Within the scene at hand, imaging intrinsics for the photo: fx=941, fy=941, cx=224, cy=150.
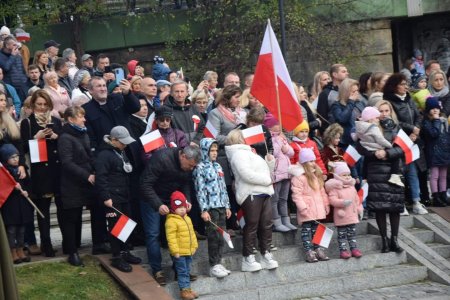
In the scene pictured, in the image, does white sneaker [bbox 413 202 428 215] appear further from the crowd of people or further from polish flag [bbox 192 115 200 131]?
polish flag [bbox 192 115 200 131]

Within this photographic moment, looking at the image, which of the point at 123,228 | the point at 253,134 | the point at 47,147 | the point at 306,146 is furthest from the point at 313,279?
the point at 47,147

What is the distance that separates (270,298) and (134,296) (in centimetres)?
165

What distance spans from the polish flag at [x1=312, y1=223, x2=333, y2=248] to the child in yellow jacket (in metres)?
1.92

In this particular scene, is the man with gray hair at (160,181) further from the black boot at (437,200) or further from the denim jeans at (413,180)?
the black boot at (437,200)

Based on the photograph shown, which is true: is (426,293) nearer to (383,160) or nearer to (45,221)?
(383,160)

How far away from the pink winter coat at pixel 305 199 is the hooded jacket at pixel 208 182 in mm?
A: 1204

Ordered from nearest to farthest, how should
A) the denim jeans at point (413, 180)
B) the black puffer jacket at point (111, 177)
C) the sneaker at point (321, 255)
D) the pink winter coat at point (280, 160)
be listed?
the black puffer jacket at point (111, 177) → the sneaker at point (321, 255) → the pink winter coat at point (280, 160) → the denim jeans at point (413, 180)

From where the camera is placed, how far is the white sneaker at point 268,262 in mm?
11123

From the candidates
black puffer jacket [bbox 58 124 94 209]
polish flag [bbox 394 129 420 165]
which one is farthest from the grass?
polish flag [bbox 394 129 420 165]

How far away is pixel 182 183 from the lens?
10695 mm

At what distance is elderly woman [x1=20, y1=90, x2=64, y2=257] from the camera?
425 inches

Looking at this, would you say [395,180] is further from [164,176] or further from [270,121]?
[164,176]

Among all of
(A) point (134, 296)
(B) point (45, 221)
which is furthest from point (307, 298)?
(B) point (45, 221)

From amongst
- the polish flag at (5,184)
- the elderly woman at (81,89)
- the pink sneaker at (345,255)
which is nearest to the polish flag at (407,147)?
the pink sneaker at (345,255)
